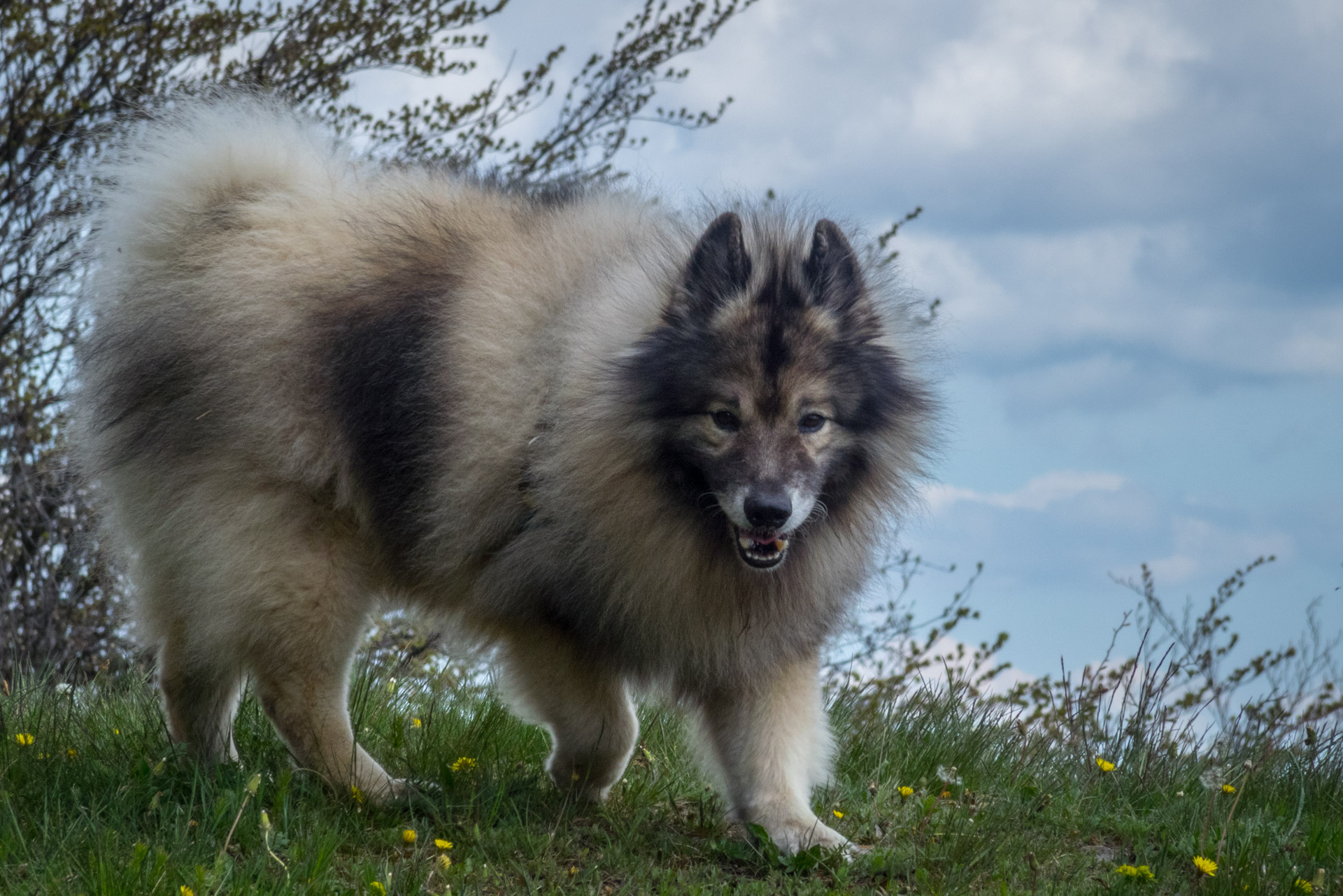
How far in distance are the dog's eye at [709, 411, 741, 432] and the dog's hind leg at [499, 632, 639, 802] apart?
0.93 meters

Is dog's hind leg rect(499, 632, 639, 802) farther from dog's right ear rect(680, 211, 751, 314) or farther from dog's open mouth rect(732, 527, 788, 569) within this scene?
dog's right ear rect(680, 211, 751, 314)

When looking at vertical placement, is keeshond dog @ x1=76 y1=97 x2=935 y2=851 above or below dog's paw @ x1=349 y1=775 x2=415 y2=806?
above

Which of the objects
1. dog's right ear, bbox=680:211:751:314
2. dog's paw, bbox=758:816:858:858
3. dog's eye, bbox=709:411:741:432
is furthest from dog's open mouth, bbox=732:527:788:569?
dog's paw, bbox=758:816:858:858

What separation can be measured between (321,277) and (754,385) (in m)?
1.51

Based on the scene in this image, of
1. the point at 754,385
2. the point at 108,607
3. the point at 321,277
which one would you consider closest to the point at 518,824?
the point at 754,385

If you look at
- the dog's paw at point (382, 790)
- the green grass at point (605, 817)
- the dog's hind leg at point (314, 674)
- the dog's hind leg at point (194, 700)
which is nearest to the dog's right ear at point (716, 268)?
the dog's hind leg at point (314, 674)

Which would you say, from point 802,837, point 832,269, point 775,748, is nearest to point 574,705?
point 775,748

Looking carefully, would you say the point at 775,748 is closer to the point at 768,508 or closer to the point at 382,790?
the point at 768,508

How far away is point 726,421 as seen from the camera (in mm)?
3430

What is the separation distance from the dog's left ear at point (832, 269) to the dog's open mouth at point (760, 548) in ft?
2.20

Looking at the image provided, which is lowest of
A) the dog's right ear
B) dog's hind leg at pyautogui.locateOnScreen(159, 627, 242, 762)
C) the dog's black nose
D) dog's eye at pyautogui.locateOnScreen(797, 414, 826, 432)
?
dog's hind leg at pyautogui.locateOnScreen(159, 627, 242, 762)

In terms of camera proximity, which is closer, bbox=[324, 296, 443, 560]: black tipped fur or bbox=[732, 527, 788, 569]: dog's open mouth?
bbox=[732, 527, 788, 569]: dog's open mouth

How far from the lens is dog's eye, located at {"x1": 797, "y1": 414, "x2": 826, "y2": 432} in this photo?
3.46 m

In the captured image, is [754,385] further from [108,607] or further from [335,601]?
[108,607]
